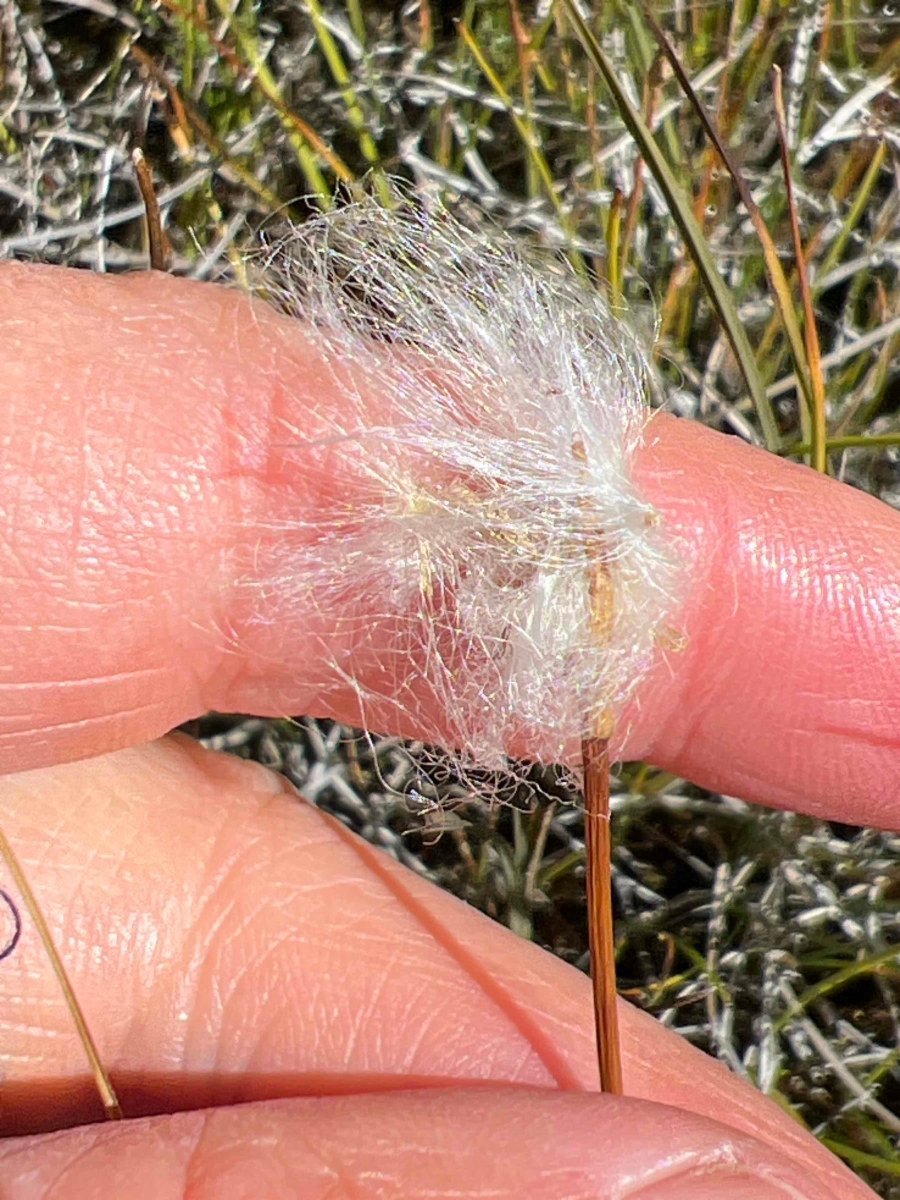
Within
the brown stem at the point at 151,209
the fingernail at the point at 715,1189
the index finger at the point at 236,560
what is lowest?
the fingernail at the point at 715,1189

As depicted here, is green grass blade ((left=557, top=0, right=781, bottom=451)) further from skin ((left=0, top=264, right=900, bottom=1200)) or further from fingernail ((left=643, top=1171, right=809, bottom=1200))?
fingernail ((left=643, top=1171, right=809, bottom=1200))

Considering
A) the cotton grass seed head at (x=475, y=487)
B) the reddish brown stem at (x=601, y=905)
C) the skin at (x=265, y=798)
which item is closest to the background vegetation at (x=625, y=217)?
the skin at (x=265, y=798)

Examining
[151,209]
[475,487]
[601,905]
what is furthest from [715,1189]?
[151,209]

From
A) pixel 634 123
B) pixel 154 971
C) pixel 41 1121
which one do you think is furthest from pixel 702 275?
pixel 41 1121

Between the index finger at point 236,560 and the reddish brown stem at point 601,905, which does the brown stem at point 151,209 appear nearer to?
the index finger at point 236,560

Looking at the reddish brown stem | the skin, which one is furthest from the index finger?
the reddish brown stem

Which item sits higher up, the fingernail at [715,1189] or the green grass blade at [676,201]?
the green grass blade at [676,201]
